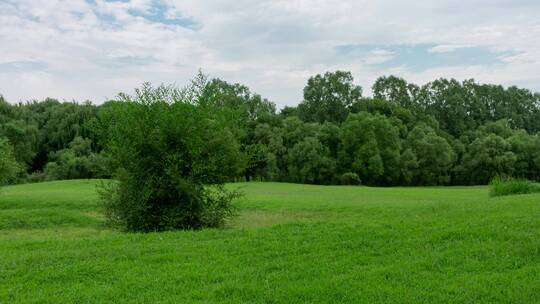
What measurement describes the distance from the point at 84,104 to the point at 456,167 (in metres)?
57.0

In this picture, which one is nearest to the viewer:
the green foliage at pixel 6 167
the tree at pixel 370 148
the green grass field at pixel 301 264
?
the green grass field at pixel 301 264

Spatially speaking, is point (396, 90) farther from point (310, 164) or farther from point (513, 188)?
point (513, 188)

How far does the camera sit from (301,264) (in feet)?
29.0

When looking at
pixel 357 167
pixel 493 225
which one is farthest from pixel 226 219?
pixel 357 167

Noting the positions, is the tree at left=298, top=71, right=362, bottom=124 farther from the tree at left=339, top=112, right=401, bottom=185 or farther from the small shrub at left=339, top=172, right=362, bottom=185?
the small shrub at left=339, top=172, right=362, bottom=185

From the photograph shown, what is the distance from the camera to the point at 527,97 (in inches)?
4227

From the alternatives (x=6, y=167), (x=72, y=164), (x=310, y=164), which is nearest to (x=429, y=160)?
(x=310, y=164)

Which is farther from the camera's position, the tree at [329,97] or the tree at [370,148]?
the tree at [329,97]

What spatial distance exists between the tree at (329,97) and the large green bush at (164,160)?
70.3 metres

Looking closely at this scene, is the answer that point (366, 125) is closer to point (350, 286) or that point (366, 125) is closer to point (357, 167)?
point (357, 167)

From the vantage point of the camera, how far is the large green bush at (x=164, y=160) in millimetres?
15547

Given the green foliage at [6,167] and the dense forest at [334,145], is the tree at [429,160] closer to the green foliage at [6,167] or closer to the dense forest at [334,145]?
the dense forest at [334,145]

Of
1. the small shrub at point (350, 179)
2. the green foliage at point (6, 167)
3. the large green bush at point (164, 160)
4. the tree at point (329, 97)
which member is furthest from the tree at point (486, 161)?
the large green bush at point (164, 160)

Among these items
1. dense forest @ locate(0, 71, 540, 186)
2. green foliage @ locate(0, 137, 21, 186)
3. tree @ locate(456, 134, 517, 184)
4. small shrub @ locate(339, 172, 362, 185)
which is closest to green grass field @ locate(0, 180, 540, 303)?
green foliage @ locate(0, 137, 21, 186)
